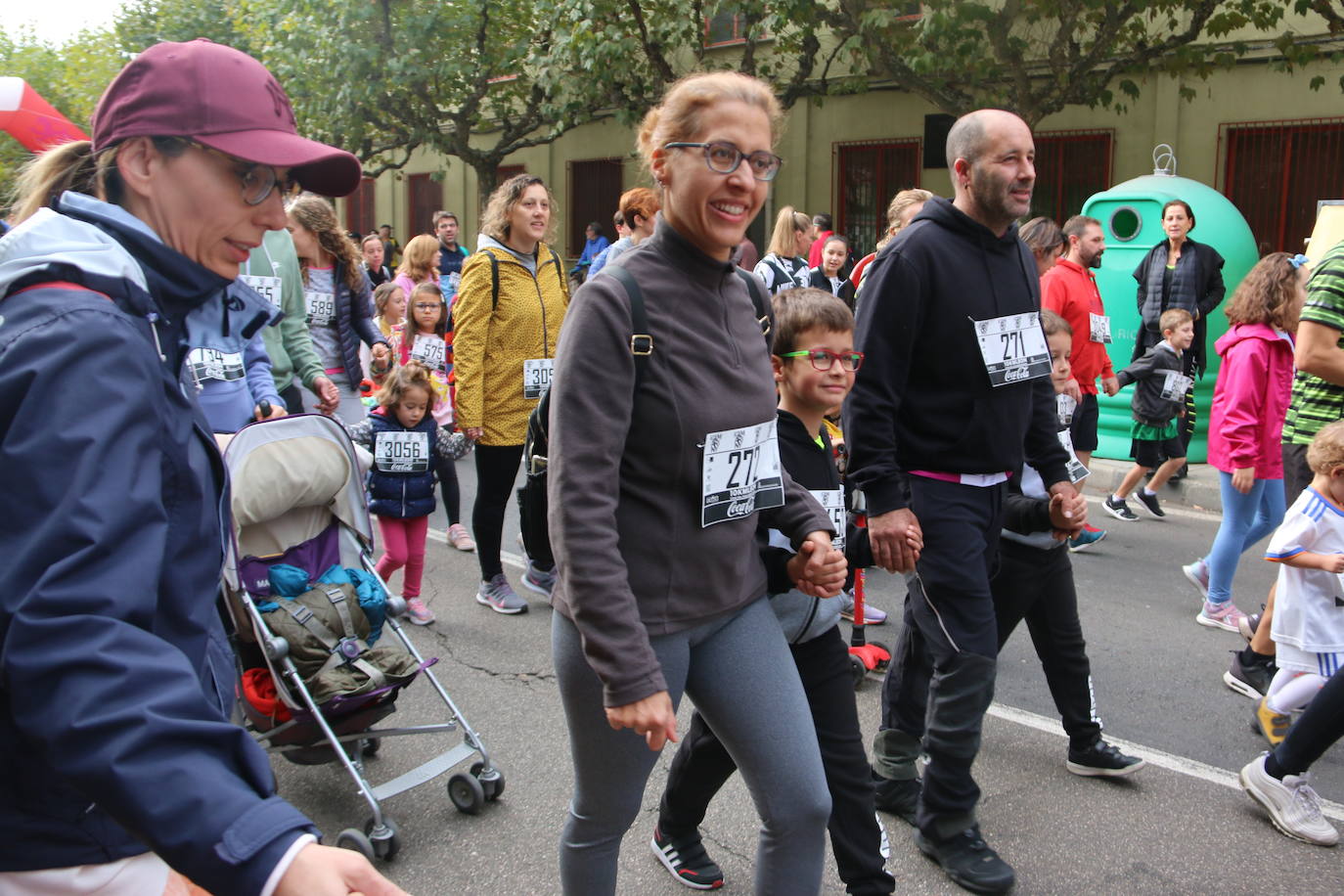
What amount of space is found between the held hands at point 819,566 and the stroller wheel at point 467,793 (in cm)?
164

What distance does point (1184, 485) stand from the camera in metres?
8.89

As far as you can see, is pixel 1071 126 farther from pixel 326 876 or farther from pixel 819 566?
pixel 326 876

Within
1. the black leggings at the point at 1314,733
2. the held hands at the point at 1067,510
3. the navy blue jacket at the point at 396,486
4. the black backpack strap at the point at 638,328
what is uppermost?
the black backpack strap at the point at 638,328

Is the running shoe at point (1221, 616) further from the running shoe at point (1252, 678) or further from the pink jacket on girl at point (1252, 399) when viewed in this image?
the running shoe at point (1252, 678)

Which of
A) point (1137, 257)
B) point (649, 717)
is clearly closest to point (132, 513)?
point (649, 717)

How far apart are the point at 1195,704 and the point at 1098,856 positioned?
58.7 inches

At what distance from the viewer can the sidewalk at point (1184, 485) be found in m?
8.73

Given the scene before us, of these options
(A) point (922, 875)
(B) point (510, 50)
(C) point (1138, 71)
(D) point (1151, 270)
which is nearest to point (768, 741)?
(A) point (922, 875)

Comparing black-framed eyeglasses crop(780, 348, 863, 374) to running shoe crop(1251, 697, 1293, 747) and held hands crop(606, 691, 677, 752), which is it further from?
running shoe crop(1251, 697, 1293, 747)

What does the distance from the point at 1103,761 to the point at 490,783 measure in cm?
201

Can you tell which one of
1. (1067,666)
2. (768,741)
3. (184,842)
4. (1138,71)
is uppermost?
(1138,71)

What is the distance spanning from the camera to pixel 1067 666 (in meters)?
3.79

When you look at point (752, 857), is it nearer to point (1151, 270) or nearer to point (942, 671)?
point (942, 671)

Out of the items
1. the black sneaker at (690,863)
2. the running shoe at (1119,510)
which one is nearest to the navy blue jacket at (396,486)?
the black sneaker at (690,863)
